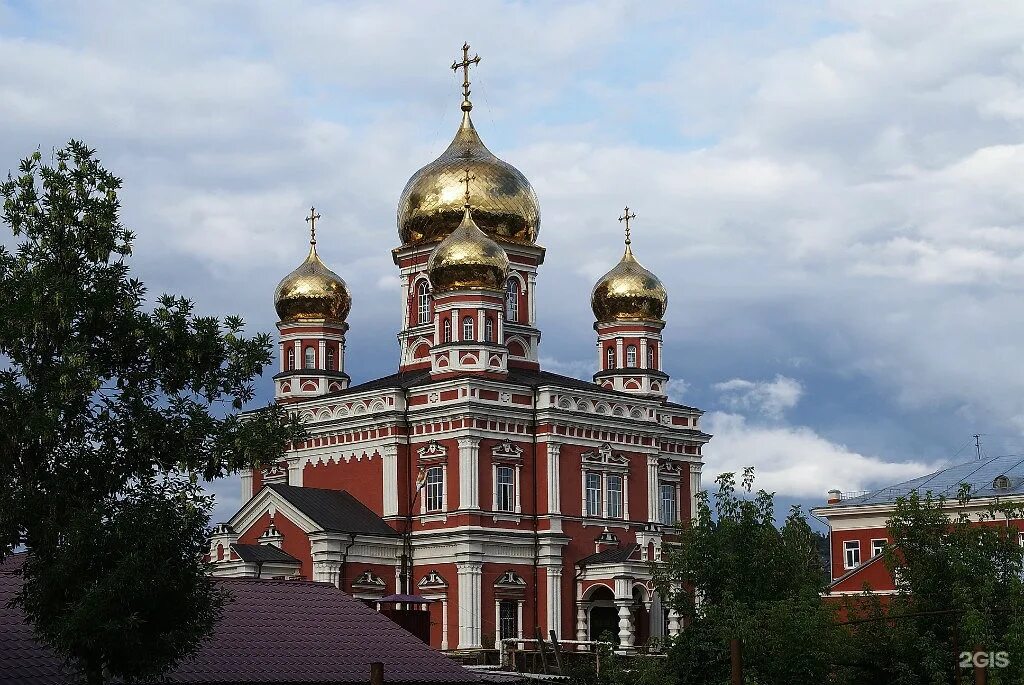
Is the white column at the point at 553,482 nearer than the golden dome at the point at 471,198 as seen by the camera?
Yes

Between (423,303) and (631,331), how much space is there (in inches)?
241

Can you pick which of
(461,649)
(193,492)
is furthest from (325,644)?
(461,649)

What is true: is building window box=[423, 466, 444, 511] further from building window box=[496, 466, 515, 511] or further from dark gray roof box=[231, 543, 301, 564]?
dark gray roof box=[231, 543, 301, 564]

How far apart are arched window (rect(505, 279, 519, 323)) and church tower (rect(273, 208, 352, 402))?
4744mm

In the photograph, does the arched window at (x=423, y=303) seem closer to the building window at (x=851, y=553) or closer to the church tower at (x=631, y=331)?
the church tower at (x=631, y=331)

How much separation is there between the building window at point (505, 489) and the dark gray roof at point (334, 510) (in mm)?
2817

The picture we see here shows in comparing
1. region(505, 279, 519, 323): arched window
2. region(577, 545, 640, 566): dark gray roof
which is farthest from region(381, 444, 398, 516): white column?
region(505, 279, 519, 323): arched window

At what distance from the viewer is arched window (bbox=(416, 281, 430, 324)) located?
48.5 m

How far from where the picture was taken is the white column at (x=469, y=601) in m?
41.2

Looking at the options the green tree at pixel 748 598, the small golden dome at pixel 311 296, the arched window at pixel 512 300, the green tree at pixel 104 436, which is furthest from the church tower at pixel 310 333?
the green tree at pixel 104 436

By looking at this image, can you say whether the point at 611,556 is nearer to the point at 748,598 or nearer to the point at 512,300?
the point at 512,300

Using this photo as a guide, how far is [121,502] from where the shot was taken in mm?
18641

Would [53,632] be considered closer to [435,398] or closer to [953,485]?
[435,398]

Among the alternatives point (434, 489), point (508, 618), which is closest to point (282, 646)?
point (508, 618)
